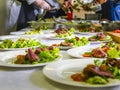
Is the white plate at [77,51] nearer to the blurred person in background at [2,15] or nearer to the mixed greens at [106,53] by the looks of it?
the mixed greens at [106,53]

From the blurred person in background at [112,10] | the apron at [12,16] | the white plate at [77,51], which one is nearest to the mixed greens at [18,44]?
the white plate at [77,51]

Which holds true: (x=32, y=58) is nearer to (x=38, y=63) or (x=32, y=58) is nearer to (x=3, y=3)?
(x=38, y=63)

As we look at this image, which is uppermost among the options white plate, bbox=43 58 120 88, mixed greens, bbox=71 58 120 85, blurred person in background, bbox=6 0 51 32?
blurred person in background, bbox=6 0 51 32

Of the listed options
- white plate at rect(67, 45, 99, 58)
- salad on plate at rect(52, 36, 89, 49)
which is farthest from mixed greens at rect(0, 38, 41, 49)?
white plate at rect(67, 45, 99, 58)

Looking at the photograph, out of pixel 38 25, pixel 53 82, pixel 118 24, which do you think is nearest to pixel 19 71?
pixel 53 82

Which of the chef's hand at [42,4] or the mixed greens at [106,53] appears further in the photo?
the chef's hand at [42,4]

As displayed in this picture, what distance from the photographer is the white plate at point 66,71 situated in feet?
2.27

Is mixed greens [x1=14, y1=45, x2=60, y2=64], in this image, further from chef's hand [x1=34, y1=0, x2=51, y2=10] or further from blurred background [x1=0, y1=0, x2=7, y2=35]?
blurred background [x1=0, y1=0, x2=7, y2=35]

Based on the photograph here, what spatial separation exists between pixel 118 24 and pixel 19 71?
40.1 inches

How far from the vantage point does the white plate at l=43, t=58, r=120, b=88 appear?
0.69 meters

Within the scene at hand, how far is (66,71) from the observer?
844 millimetres

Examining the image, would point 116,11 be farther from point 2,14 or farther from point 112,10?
point 2,14

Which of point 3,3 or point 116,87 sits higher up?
point 3,3

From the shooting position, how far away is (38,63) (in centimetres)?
91
